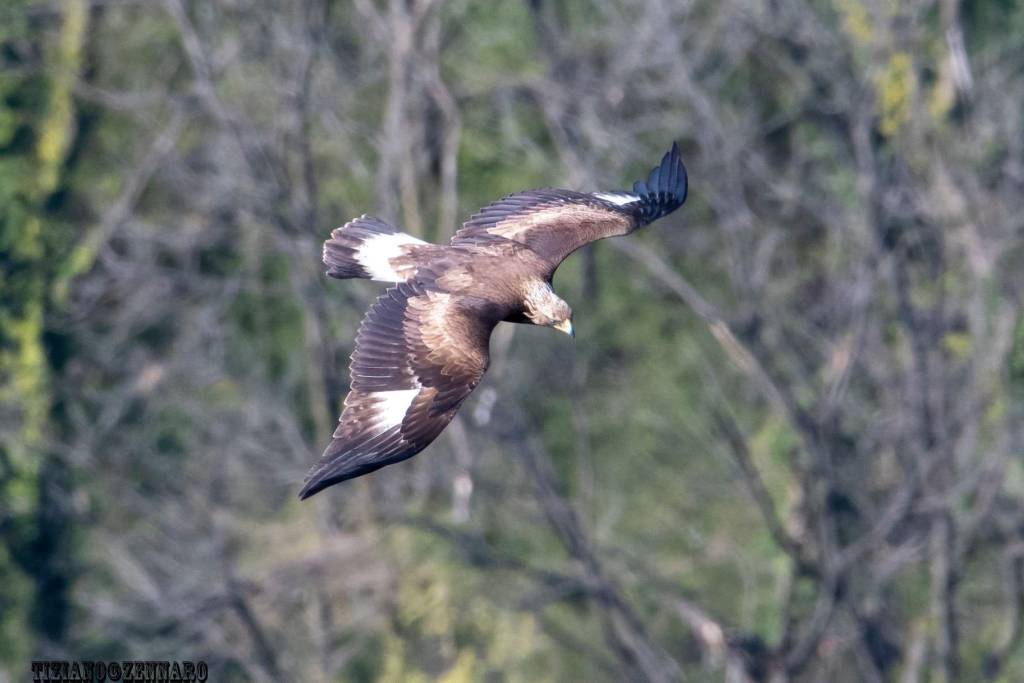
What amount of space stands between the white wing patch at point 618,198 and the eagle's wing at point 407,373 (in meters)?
2.05

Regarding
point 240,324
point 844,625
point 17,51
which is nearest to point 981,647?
point 844,625

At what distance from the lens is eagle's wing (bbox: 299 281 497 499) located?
8.34 meters

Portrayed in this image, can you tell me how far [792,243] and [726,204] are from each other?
5.26 m

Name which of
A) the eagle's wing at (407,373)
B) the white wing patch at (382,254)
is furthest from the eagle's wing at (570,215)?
the eagle's wing at (407,373)

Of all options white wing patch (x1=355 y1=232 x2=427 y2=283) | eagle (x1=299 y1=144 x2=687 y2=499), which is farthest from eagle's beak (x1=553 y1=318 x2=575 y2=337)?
white wing patch (x1=355 y1=232 x2=427 y2=283)

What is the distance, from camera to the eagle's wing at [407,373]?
8336mm

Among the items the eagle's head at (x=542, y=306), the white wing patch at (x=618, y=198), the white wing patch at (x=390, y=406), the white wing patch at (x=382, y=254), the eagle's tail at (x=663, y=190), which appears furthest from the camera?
the white wing patch at (x=618, y=198)

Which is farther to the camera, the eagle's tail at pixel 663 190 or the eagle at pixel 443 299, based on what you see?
the eagle's tail at pixel 663 190

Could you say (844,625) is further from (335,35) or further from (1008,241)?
(335,35)

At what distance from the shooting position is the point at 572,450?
22688mm

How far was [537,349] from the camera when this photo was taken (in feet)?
71.6

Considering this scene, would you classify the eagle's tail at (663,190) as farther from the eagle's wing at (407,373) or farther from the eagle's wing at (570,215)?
the eagle's wing at (407,373)

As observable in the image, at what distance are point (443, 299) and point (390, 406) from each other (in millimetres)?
847

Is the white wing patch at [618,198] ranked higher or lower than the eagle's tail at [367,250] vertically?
higher
